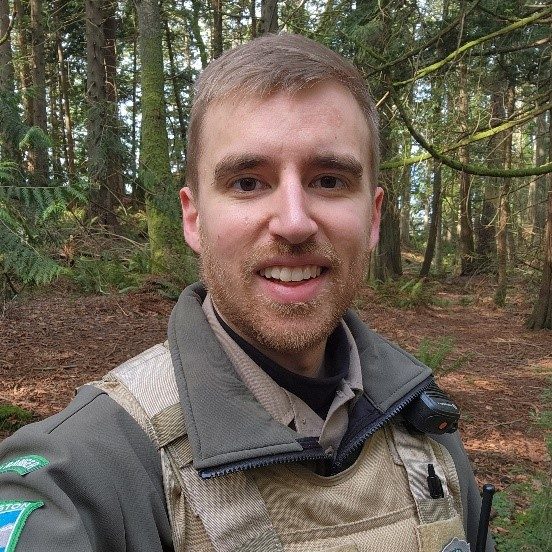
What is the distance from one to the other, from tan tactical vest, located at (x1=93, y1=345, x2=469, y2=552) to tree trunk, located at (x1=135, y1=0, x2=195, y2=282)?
758 centimetres

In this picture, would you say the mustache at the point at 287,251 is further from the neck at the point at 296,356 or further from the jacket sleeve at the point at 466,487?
the jacket sleeve at the point at 466,487

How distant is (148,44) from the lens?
32.1ft

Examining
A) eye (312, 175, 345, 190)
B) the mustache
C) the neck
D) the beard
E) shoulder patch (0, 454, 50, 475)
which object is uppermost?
eye (312, 175, 345, 190)

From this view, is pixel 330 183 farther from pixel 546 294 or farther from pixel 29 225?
pixel 546 294

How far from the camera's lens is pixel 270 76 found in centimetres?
153

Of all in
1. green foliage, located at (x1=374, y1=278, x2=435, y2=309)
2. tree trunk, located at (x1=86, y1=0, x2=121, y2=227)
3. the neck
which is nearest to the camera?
the neck

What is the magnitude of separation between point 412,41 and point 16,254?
5.08 m

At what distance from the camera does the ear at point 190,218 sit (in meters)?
1.75

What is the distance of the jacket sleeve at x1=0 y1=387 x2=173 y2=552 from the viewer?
0.98 metres

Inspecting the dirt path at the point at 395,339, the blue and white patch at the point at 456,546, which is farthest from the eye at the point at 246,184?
the dirt path at the point at 395,339

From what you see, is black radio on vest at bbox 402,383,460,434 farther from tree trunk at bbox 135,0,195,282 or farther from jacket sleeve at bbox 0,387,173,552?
tree trunk at bbox 135,0,195,282

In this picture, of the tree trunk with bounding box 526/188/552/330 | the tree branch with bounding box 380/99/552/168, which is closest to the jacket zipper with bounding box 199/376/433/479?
the tree branch with bounding box 380/99/552/168

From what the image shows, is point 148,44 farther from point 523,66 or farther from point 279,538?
point 279,538

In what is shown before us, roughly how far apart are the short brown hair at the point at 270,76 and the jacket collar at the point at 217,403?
0.48m
